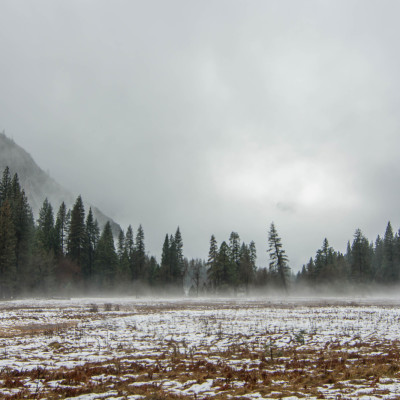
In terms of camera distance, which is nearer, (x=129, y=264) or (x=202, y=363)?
(x=202, y=363)

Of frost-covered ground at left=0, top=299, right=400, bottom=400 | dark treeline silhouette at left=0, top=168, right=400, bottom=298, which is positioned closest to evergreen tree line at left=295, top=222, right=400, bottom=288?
dark treeline silhouette at left=0, top=168, right=400, bottom=298

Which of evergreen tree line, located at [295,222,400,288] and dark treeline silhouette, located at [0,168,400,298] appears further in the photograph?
evergreen tree line, located at [295,222,400,288]

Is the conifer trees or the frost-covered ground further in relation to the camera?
the conifer trees

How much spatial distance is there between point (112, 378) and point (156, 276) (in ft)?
288

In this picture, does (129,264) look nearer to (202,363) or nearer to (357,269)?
(357,269)

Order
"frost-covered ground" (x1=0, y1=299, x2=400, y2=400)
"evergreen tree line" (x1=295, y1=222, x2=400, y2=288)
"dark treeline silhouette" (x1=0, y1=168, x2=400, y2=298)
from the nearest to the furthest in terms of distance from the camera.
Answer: "frost-covered ground" (x1=0, y1=299, x2=400, y2=400)
"dark treeline silhouette" (x1=0, y1=168, x2=400, y2=298)
"evergreen tree line" (x1=295, y1=222, x2=400, y2=288)

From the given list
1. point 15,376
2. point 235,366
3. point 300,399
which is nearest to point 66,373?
point 15,376

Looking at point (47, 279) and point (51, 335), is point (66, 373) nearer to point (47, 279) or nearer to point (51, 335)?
point (51, 335)

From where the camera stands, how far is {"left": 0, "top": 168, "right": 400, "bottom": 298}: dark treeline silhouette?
2506 inches

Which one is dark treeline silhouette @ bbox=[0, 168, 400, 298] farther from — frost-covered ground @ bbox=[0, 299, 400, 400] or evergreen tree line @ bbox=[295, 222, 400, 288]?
frost-covered ground @ bbox=[0, 299, 400, 400]

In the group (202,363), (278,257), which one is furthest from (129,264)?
(202,363)

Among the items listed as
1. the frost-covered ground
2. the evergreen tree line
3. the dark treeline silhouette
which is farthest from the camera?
the evergreen tree line

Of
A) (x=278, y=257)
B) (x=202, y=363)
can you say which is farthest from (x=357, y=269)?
(x=202, y=363)

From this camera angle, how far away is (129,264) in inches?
3681
